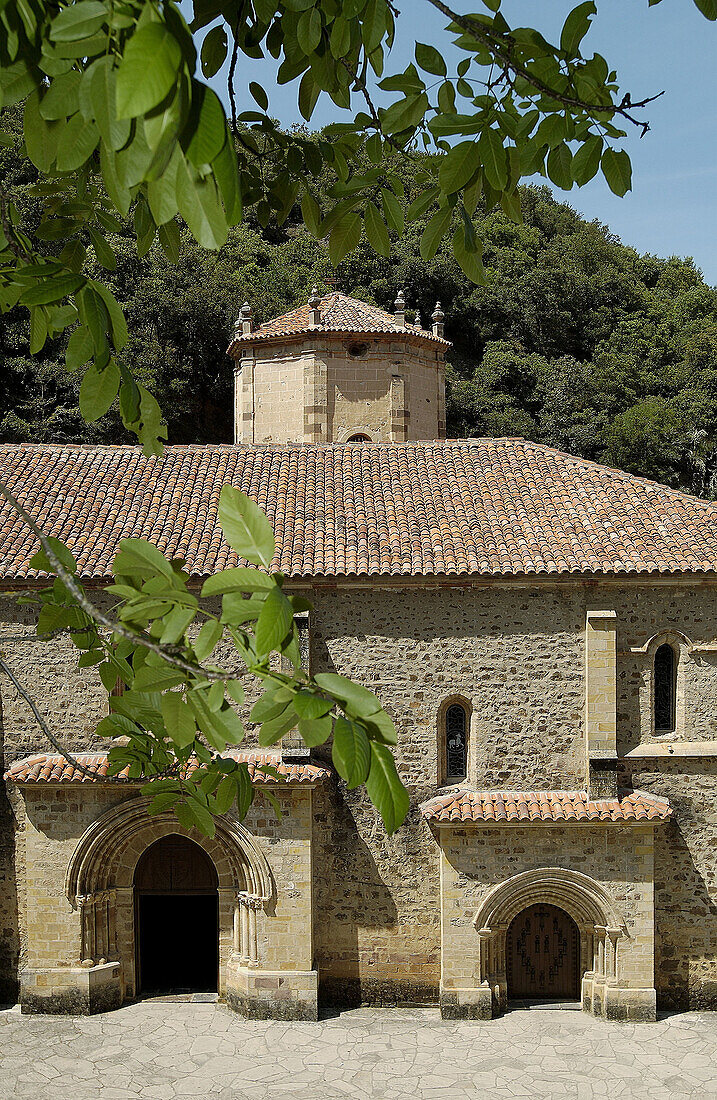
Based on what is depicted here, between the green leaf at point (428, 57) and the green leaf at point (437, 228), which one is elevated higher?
the green leaf at point (428, 57)

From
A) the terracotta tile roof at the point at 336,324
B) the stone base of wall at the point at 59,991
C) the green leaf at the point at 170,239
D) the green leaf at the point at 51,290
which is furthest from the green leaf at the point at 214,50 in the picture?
the terracotta tile roof at the point at 336,324

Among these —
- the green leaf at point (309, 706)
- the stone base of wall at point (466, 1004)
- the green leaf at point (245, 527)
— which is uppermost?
the green leaf at point (245, 527)

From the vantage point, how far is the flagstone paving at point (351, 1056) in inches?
420

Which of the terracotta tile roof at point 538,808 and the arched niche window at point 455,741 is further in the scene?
the arched niche window at point 455,741

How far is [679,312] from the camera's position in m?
36.8

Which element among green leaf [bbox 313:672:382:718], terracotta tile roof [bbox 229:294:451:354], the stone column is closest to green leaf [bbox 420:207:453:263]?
green leaf [bbox 313:672:382:718]

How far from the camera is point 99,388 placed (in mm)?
2588

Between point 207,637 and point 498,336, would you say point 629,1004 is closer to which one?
point 207,637

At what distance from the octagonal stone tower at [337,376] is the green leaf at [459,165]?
16896mm

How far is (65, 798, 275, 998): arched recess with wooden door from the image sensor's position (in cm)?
1273

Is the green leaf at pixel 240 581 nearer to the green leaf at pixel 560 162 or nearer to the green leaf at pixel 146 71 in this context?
the green leaf at pixel 146 71

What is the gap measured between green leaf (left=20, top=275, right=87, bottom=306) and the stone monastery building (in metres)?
10.3

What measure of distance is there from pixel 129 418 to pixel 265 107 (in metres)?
1.43

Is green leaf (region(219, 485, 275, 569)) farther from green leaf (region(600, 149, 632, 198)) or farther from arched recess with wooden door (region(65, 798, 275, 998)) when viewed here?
arched recess with wooden door (region(65, 798, 275, 998))
